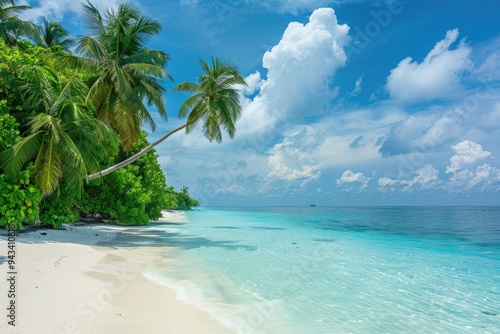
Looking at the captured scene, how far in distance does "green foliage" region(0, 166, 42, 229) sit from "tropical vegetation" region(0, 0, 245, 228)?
0.09ft

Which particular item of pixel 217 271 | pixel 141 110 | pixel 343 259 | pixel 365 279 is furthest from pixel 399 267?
pixel 141 110

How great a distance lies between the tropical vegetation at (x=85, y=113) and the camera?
10.1 m

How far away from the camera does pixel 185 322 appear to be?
4.74 meters

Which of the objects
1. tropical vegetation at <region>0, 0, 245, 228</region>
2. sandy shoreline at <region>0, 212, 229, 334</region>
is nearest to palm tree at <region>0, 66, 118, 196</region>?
tropical vegetation at <region>0, 0, 245, 228</region>

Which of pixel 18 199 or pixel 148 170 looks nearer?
pixel 18 199

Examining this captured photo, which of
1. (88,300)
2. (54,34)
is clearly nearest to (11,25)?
(54,34)

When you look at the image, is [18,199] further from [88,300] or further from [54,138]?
[88,300]

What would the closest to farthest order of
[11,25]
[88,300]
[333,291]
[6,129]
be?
[88,300]
[333,291]
[6,129]
[11,25]

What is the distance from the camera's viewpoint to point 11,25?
18.5 m

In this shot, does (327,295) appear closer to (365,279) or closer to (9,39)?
(365,279)

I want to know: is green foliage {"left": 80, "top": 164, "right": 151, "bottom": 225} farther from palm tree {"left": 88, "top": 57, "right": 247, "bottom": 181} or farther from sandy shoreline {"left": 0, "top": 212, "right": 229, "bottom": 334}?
sandy shoreline {"left": 0, "top": 212, "right": 229, "bottom": 334}

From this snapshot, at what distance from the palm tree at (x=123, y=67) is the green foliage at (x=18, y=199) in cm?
508

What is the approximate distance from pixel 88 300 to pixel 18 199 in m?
6.80

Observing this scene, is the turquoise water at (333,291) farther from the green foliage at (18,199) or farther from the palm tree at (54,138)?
the green foliage at (18,199)
